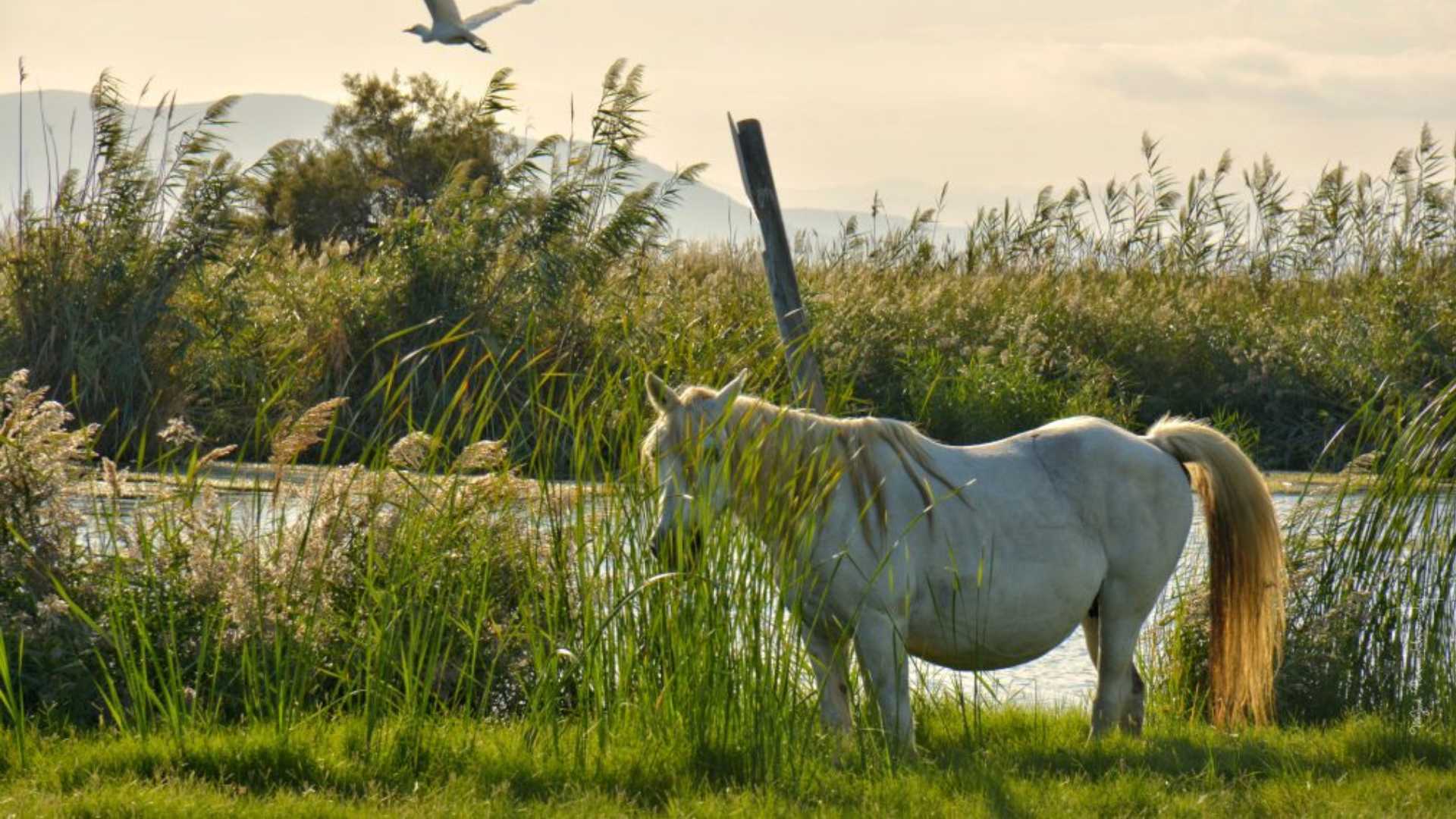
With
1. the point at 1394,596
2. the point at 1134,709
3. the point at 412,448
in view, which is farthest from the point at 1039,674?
the point at 412,448

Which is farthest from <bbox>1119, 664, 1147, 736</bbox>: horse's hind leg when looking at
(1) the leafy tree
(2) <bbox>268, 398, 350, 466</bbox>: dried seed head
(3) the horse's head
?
(1) the leafy tree

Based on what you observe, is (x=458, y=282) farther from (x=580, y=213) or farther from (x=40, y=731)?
(x=40, y=731)

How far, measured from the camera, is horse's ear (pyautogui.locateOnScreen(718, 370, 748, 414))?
534 centimetres

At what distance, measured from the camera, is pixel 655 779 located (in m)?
5.00

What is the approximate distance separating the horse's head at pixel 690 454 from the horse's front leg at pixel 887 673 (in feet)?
2.00

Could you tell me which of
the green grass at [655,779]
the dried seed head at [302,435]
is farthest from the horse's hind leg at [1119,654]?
the dried seed head at [302,435]

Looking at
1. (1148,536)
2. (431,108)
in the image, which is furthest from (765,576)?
(431,108)

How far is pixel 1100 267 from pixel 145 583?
14.6 metres

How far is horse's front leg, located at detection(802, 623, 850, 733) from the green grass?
0.25m

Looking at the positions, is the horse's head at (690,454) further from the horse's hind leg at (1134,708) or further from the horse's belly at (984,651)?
the horse's hind leg at (1134,708)

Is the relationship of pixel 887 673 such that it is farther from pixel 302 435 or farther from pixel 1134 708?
pixel 302 435

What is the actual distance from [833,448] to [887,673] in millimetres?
743

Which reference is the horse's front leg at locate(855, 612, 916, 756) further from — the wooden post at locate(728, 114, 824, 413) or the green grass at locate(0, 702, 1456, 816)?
the wooden post at locate(728, 114, 824, 413)

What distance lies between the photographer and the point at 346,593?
20.3ft
